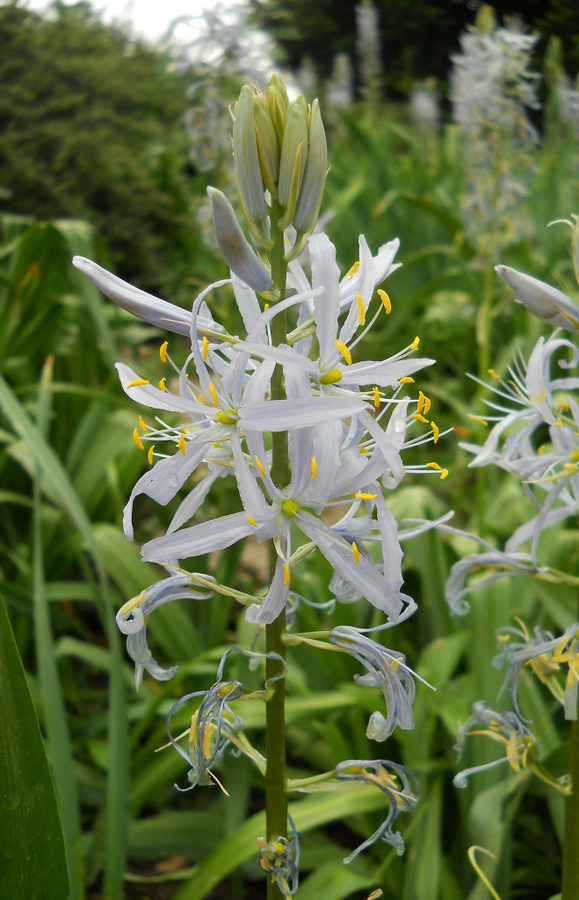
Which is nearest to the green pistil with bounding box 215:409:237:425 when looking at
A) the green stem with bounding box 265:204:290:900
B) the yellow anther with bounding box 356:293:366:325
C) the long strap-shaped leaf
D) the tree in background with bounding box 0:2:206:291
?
the green stem with bounding box 265:204:290:900

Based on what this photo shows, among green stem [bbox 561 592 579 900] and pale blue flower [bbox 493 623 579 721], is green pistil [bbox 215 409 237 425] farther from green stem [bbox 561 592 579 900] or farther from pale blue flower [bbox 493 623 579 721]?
green stem [bbox 561 592 579 900]

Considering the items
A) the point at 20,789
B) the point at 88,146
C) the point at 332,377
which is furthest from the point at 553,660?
the point at 88,146

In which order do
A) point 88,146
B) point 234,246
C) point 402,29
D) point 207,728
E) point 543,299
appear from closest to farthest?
point 234,246, point 207,728, point 543,299, point 88,146, point 402,29

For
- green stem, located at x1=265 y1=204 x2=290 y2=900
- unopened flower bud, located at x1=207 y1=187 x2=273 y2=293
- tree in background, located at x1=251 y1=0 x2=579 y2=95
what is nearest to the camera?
unopened flower bud, located at x1=207 y1=187 x2=273 y2=293

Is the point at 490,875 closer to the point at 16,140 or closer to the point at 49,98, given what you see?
the point at 16,140

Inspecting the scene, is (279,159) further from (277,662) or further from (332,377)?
(277,662)

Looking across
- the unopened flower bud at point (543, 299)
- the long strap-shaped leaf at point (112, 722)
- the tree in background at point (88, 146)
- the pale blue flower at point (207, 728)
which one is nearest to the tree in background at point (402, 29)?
the tree in background at point (88, 146)

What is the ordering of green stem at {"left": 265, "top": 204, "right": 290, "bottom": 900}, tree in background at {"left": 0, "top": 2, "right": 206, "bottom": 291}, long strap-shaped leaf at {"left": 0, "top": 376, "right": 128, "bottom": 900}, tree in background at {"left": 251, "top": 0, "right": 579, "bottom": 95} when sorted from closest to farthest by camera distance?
green stem at {"left": 265, "top": 204, "right": 290, "bottom": 900}, long strap-shaped leaf at {"left": 0, "top": 376, "right": 128, "bottom": 900}, tree in background at {"left": 0, "top": 2, "right": 206, "bottom": 291}, tree in background at {"left": 251, "top": 0, "right": 579, "bottom": 95}

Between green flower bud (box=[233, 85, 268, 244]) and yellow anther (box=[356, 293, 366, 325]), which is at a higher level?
green flower bud (box=[233, 85, 268, 244])
